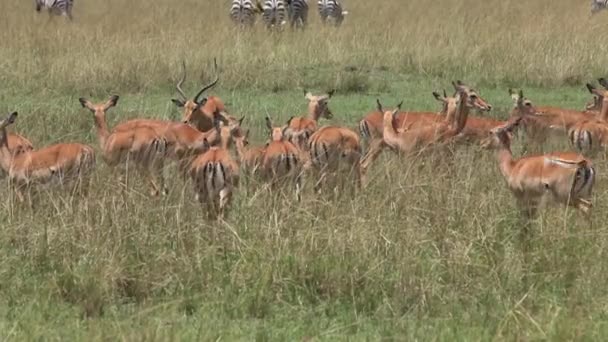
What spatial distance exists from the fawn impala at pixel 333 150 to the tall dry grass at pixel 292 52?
4.73 metres

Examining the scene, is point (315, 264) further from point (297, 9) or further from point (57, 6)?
point (57, 6)

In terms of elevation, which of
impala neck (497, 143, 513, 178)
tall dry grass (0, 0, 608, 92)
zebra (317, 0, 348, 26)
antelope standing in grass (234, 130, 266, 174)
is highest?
impala neck (497, 143, 513, 178)

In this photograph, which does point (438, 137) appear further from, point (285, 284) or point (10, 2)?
point (10, 2)

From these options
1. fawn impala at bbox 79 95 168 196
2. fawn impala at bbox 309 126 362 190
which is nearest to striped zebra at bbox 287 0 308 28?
fawn impala at bbox 79 95 168 196

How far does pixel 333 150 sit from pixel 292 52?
242 inches

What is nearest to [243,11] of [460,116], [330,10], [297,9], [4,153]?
[297,9]

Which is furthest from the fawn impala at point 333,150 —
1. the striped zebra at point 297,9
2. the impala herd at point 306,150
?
the striped zebra at point 297,9

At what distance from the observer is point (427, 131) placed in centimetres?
824

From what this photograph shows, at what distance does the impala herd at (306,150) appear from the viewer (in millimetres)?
6312

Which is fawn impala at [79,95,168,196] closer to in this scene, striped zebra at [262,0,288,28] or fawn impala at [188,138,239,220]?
fawn impala at [188,138,239,220]

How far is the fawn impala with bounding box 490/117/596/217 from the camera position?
614 cm

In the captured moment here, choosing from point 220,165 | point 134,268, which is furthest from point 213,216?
point 134,268

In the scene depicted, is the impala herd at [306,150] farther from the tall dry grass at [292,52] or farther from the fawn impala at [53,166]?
the tall dry grass at [292,52]

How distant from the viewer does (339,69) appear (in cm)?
1276
